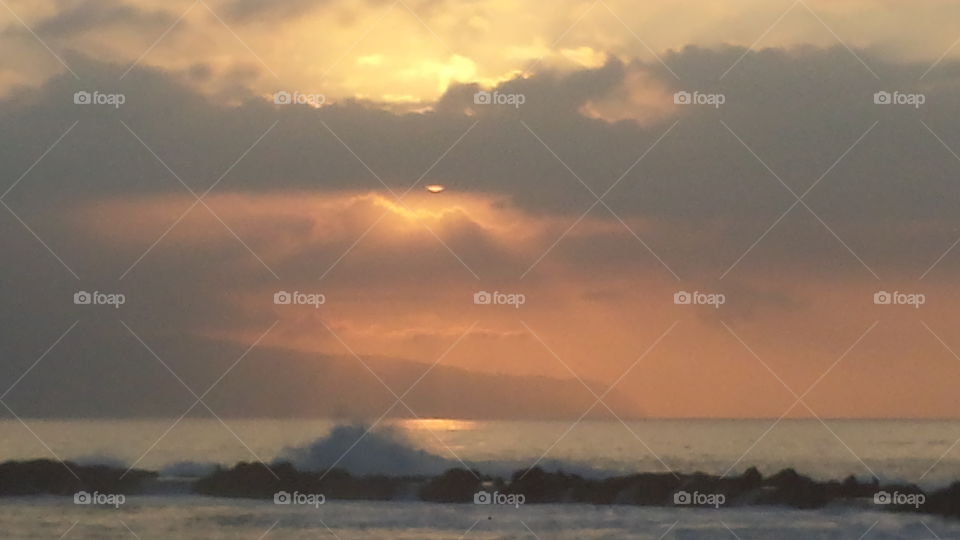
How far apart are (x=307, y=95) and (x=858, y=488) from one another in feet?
37.0

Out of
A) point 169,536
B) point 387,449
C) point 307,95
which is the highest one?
point 307,95

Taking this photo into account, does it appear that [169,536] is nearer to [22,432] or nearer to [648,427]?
[22,432]

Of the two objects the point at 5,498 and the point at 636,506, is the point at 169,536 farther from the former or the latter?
the point at 636,506

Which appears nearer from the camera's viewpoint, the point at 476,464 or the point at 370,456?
the point at 370,456

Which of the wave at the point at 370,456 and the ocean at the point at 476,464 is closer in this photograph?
the ocean at the point at 476,464

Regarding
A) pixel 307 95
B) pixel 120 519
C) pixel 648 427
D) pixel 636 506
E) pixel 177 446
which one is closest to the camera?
pixel 307 95

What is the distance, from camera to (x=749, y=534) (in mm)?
16859

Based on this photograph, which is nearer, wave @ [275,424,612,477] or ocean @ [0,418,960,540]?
ocean @ [0,418,960,540]

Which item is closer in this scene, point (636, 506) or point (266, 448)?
point (636, 506)

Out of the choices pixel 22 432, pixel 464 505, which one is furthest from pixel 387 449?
pixel 22 432

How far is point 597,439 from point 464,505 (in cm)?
380

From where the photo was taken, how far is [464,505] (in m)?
17.8

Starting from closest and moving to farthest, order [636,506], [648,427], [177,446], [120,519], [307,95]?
[307,95], [120,519], [636,506], [177,446], [648,427]

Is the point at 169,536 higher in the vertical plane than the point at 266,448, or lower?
lower
